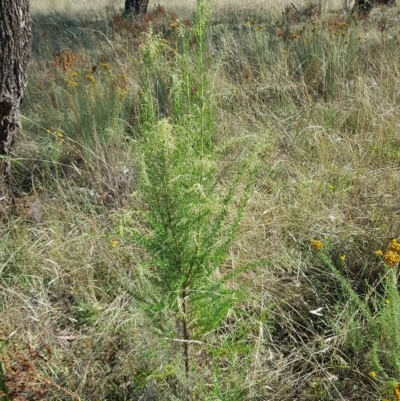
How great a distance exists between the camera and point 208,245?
1585 mm

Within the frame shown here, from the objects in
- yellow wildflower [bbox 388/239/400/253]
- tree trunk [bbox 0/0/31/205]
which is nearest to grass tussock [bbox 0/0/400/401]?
yellow wildflower [bbox 388/239/400/253]

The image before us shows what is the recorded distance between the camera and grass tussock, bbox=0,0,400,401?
5.19 feet

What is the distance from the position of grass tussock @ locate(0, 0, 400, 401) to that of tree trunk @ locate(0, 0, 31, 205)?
0.74ft

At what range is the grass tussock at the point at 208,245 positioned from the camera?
158cm

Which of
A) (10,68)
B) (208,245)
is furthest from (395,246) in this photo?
(10,68)

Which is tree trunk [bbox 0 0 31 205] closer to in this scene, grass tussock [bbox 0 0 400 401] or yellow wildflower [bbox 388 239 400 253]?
grass tussock [bbox 0 0 400 401]

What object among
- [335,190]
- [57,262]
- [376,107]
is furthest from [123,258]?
[376,107]

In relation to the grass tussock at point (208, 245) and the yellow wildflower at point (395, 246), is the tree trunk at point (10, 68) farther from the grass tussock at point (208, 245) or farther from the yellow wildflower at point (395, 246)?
the yellow wildflower at point (395, 246)

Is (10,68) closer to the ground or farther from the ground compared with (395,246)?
farther from the ground

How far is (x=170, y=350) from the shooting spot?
1.83 m

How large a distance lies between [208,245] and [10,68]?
177 cm

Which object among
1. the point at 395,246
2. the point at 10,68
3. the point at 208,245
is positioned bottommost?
the point at 395,246

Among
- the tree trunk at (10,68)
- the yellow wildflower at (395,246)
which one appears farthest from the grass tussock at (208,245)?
the tree trunk at (10,68)

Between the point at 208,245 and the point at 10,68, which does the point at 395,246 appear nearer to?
the point at 208,245
